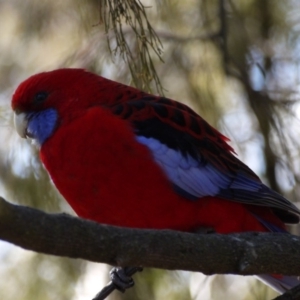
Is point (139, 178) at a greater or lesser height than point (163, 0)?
lesser

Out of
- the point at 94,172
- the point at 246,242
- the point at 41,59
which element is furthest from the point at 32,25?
the point at 246,242

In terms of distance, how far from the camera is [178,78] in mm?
4152

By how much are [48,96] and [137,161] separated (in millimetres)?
677

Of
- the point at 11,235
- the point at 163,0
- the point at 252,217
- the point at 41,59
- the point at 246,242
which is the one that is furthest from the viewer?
the point at 41,59

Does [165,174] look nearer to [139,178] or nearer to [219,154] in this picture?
[139,178]

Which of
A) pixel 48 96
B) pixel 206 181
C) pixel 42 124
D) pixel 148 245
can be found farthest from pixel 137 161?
pixel 148 245

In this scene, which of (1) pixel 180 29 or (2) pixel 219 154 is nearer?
(2) pixel 219 154

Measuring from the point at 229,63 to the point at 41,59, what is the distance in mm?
1104

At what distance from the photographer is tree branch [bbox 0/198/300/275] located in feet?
6.51

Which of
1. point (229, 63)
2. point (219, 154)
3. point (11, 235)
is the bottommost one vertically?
point (11, 235)

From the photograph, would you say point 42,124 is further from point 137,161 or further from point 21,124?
point 137,161

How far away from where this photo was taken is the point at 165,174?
3.22 m

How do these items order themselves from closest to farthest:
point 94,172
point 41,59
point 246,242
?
1. point 246,242
2. point 94,172
3. point 41,59

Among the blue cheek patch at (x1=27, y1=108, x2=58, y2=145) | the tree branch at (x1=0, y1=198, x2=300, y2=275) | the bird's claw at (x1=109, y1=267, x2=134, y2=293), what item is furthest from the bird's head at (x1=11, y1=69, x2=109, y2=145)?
the tree branch at (x1=0, y1=198, x2=300, y2=275)
